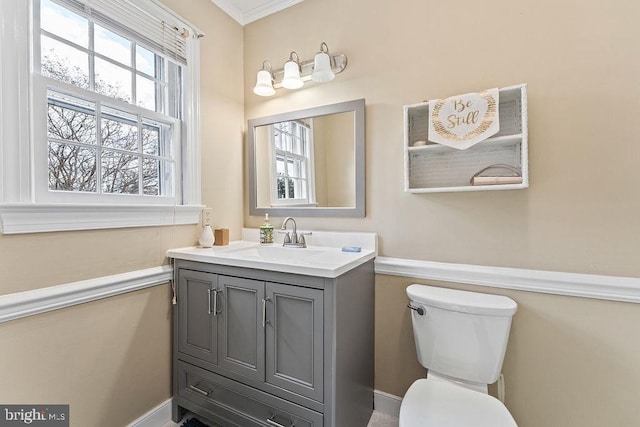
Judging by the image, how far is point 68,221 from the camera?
122cm

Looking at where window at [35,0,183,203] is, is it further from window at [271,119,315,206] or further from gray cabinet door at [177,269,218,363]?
window at [271,119,315,206]

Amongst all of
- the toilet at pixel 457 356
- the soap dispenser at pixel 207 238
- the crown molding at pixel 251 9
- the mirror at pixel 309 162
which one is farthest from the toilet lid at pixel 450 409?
the crown molding at pixel 251 9

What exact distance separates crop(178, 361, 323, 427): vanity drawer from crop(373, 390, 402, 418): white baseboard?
23.5 inches

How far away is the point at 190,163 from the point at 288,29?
1.14 metres

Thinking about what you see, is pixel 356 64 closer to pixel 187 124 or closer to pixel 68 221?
pixel 187 124

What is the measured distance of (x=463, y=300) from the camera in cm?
128

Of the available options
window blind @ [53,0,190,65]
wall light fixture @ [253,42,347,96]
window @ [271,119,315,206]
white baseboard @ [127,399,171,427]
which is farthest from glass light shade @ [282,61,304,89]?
white baseboard @ [127,399,171,427]

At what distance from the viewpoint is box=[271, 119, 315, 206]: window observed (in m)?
1.88

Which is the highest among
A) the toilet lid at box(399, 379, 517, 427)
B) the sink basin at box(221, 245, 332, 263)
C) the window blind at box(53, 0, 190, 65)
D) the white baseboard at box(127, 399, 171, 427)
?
the window blind at box(53, 0, 190, 65)

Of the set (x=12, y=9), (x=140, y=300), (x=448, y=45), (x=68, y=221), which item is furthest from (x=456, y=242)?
(x=12, y=9)

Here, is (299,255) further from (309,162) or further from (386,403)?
(386,403)

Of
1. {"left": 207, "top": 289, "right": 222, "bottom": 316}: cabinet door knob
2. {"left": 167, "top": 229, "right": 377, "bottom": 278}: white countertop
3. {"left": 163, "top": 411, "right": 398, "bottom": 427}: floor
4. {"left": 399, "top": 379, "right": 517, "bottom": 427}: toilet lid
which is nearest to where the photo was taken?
{"left": 399, "top": 379, "right": 517, "bottom": 427}: toilet lid

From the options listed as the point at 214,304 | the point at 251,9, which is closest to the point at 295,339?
the point at 214,304

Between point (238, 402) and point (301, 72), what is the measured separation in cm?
194
